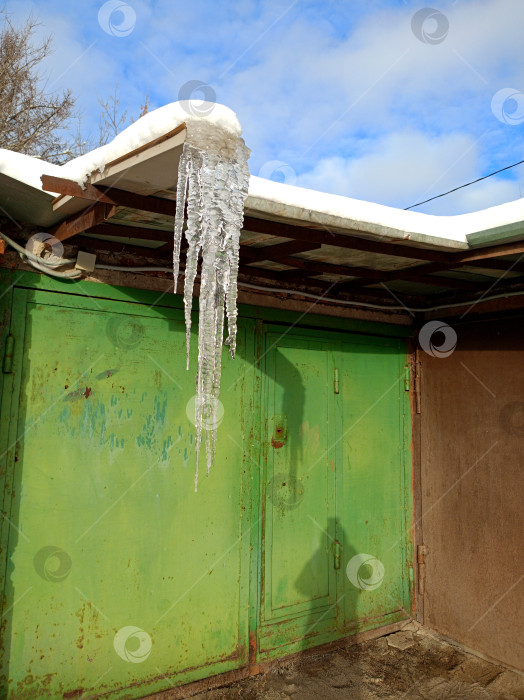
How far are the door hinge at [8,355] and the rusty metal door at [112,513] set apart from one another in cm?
2

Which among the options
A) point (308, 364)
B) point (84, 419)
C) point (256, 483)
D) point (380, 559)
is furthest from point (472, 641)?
point (84, 419)

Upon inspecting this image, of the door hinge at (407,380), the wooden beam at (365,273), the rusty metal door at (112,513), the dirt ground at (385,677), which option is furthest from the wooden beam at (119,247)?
the dirt ground at (385,677)

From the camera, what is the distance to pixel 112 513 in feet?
9.21

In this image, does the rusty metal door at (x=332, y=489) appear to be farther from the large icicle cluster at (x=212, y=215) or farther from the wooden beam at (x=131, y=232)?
the large icicle cluster at (x=212, y=215)

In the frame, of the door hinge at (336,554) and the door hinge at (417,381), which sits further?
the door hinge at (417,381)

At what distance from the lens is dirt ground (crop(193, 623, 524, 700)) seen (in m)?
3.18

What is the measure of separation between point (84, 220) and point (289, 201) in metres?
0.90

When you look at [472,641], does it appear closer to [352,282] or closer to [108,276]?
[352,282]

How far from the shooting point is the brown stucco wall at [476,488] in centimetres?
356

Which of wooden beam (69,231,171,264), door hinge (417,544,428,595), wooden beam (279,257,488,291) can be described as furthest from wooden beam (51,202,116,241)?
door hinge (417,544,428,595)

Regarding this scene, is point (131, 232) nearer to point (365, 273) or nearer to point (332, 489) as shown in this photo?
point (365, 273)

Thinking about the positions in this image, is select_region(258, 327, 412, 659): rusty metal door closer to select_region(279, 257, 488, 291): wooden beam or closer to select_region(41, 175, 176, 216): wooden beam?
select_region(279, 257, 488, 291): wooden beam

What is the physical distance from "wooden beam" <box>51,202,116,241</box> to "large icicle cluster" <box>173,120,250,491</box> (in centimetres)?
43

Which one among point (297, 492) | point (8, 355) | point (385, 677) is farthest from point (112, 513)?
point (385, 677)
